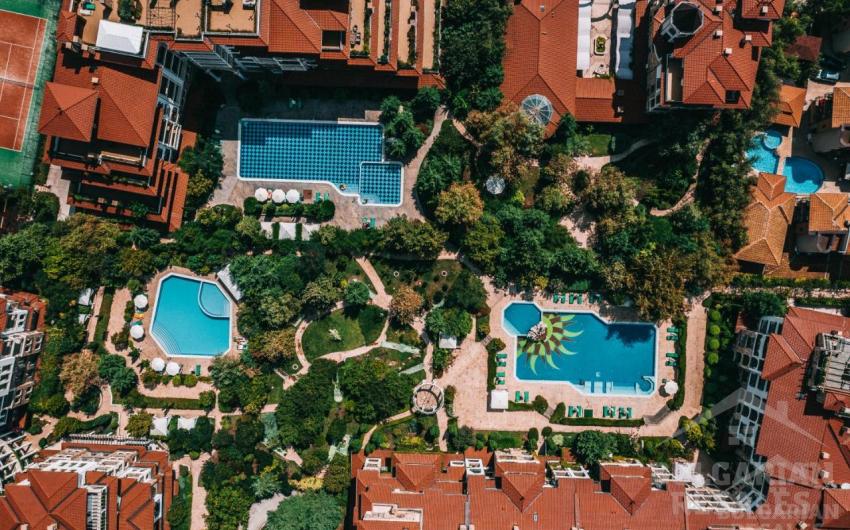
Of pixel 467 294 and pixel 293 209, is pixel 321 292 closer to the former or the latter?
pixel 293 209

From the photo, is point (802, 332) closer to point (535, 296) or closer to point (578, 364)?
point (578, 364)

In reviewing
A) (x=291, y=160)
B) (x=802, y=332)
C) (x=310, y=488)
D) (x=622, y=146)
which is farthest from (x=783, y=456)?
(x=291, y=160)

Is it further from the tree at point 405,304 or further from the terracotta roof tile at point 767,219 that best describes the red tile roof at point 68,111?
the terracotta roof tile at point 767,219

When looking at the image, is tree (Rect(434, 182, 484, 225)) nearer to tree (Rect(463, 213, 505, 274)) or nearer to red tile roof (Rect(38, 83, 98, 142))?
tree (Rect(463, 213, 505, 274))

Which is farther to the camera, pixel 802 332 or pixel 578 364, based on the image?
pixel 578 364

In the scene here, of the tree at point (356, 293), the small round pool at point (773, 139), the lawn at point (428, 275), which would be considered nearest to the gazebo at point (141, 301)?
the tree at point (356, 293)

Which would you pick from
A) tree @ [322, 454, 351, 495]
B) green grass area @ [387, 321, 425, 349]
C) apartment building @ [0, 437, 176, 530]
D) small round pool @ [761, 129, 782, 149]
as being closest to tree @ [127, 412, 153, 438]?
apartment building @ [0, 437, 176, 530]

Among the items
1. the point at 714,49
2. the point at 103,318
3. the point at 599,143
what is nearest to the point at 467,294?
the point at 599,143
